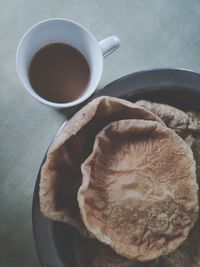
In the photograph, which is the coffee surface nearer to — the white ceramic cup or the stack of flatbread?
the white ceramic cup

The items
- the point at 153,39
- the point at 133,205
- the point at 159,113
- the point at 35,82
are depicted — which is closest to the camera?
the point at 133,205

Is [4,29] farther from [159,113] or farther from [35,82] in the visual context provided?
[159,113]

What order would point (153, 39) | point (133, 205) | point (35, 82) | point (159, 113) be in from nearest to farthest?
point (133, 205), point (159, 113), point (35, 82), point (153, 39)

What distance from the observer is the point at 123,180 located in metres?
0.61

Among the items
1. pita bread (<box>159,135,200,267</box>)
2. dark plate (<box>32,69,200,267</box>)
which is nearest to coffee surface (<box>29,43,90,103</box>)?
dark plate (<box>32,69,200,267</box>)

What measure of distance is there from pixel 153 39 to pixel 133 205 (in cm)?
46

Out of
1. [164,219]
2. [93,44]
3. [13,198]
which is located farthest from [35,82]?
[164,219]

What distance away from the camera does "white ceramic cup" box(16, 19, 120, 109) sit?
769mm

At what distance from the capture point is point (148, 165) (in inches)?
24.4

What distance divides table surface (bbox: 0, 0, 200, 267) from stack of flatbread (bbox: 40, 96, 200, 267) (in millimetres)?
271

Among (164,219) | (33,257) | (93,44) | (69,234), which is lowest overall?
(33,257)

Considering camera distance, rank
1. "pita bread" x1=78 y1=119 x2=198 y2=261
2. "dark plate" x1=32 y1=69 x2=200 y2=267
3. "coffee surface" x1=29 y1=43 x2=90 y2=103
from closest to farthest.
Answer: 1. "pita bread" x1=78 y1=119 x2=198 y2=261
2. "dark plate" x1=32 y1=69 x2=200 y2=267
3. "coffee surface" x1=29 y1=43 x2=90 y2=103

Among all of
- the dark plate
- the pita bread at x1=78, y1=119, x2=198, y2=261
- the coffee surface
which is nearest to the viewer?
the pita bread at x1=78, y1=119, x2=198, y2=261

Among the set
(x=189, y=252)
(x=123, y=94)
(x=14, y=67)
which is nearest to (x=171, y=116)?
(x=123, y=94)
